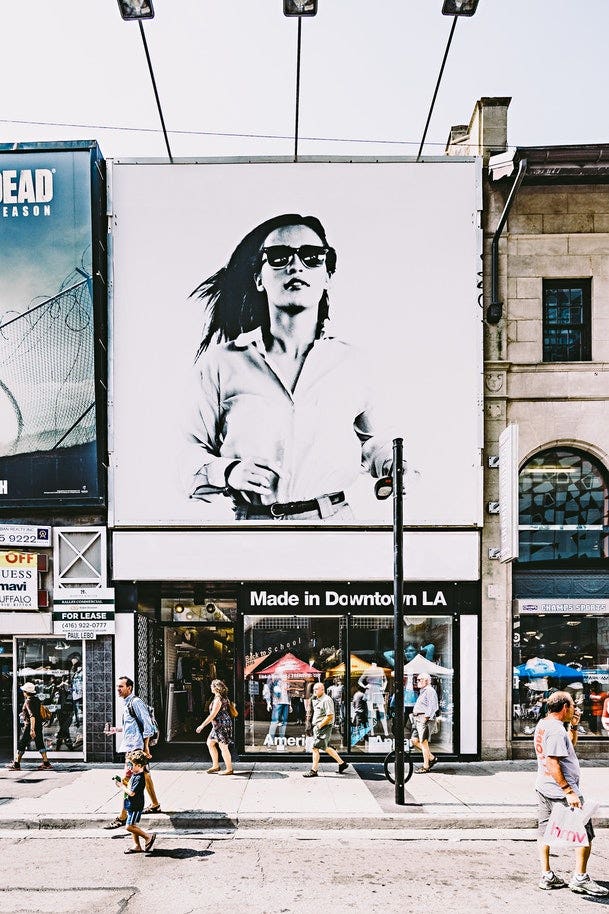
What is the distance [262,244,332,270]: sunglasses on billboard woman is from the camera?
15.1m

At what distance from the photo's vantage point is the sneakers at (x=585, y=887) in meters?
7.84

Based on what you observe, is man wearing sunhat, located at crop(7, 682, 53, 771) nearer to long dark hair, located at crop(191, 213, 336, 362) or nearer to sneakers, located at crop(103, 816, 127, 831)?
sneakers, located at crop(103, 816, 127, 831)

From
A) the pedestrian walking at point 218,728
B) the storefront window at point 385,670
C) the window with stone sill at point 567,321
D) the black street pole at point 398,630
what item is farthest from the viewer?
the window with stone sill at point 567,321

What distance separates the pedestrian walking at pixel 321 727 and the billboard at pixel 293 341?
3.20 meters

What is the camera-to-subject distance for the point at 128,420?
14.9 meters

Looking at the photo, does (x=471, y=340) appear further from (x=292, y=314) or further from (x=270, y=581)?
(x=270, y=581)

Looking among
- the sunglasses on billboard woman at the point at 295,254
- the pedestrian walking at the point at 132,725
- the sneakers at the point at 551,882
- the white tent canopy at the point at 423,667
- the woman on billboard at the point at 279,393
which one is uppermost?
the sunglasses on billboard woman at the point at 295,254

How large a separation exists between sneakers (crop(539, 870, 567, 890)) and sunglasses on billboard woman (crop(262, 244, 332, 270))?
11.0 meters

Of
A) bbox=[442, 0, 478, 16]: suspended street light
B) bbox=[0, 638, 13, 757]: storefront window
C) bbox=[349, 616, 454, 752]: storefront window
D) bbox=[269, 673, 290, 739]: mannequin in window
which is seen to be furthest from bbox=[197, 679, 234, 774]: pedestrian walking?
bbox=[442, 0, 478, 16]: suspended street light

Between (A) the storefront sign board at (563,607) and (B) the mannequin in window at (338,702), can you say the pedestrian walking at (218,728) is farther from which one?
(A) the storefront sign board at (563,607)

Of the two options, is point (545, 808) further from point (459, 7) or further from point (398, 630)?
point (459, 7)

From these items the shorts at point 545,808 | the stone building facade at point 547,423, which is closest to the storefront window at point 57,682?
the stone building facade at point 547,423

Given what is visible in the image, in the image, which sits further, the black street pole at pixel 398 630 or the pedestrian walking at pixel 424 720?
the pedestrian walking at pixel 424 720

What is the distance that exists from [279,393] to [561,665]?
24.7 ft
